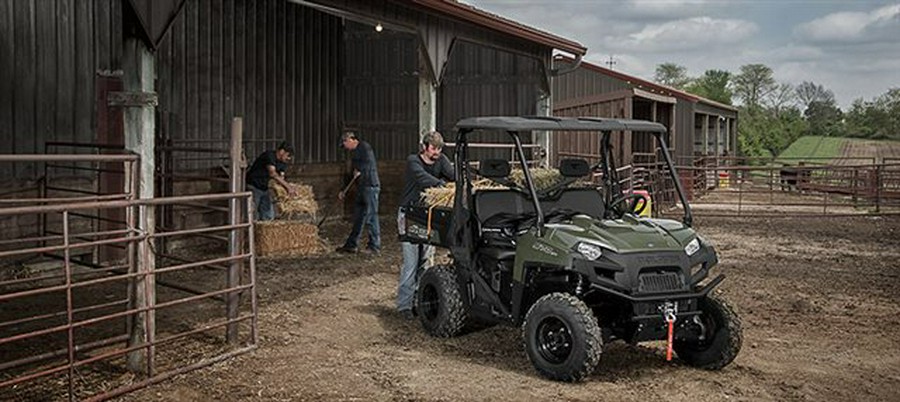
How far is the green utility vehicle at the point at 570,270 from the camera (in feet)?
20.9

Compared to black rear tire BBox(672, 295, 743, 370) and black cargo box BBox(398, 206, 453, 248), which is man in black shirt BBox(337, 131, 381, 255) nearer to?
black cargo box BBox(398, 206, 453, 248)

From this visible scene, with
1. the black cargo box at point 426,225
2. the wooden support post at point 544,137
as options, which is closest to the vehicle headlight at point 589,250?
the black cargo box at point 426,225

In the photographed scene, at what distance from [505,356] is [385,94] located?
42.3 ft

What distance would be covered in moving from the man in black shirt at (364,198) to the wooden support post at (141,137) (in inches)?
246

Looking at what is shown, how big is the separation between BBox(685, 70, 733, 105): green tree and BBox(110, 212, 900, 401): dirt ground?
205ft

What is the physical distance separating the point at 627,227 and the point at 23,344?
184 inches

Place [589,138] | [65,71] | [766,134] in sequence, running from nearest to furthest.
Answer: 1. [65,71]
2. [589,138]
3. [766,134]

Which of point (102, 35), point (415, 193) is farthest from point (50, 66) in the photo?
point (415, 193)

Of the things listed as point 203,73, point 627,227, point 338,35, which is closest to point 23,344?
point 627,227

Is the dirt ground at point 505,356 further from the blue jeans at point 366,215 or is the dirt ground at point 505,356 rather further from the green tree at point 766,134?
the green tree at point 766,134

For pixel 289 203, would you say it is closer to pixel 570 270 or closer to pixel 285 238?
pixel 285 238

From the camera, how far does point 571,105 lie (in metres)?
21.6

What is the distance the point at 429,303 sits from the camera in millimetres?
7996

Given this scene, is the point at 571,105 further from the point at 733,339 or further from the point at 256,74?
the point at 733,339
